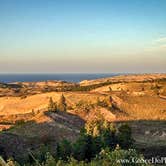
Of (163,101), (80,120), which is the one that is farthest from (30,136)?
(163,101)

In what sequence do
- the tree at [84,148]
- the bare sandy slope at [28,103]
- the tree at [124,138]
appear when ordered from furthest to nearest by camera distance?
the bare sandy slope at [28,103] < the tree at [124,138] < the tree at [84,148]

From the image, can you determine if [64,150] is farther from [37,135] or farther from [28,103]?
[28,103]

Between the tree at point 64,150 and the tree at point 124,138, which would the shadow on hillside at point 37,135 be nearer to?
the tree at point 64,150

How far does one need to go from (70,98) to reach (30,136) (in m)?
39.1

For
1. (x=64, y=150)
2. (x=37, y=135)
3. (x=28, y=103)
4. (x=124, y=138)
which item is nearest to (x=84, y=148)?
(x=64, y=150)

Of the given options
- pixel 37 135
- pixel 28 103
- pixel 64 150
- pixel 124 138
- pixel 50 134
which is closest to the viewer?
pixel 64 150

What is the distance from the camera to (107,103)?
53.6 metres

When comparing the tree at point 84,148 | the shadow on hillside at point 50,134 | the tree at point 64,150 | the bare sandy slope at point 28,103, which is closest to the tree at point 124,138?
the shadow on hillside at point 50,134

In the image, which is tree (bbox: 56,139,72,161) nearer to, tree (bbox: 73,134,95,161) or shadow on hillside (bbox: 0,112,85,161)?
tree (bbox: 73,134,95,161)

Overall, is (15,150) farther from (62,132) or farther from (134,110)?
(134,110)

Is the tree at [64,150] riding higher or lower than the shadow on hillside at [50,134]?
higher

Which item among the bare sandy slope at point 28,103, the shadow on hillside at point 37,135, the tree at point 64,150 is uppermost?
the tree at point 64,150

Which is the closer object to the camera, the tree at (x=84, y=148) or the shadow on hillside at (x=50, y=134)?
the tree at (x=84, y=148)

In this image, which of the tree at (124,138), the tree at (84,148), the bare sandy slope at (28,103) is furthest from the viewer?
the bare sandy slope at (28,103)
